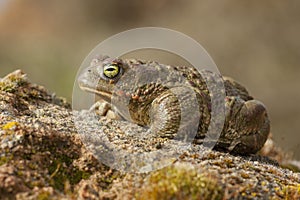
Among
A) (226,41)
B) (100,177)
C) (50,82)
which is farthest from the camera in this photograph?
(226,41)

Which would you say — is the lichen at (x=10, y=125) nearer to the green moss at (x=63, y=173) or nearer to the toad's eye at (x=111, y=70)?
the green moss at (x=63, y=173)

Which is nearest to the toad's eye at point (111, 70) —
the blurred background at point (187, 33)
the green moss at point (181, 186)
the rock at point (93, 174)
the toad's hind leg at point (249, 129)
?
the rock at point (93, 174)

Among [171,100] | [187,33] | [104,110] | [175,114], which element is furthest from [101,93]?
[187,33]

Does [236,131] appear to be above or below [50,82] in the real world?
below

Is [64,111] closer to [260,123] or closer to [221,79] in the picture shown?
[221,79]

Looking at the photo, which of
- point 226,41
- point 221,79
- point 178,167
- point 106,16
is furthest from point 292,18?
point 178,167

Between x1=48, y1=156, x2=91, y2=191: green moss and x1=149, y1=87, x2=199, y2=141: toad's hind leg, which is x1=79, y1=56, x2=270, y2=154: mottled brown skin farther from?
x1=48, y1=156, x2=91, y2=191: green moss
